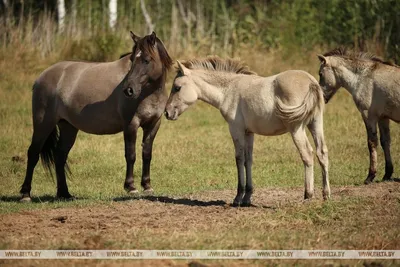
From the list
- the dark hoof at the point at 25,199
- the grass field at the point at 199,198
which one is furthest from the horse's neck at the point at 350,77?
the dark hoof at the point at 25,199

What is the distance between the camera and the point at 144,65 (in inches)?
444

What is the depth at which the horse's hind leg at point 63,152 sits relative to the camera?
11.9m

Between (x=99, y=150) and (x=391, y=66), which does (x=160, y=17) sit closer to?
(x=99, y=150)

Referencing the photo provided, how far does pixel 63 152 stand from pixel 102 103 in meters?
1.08

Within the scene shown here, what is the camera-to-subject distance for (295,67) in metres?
20.8

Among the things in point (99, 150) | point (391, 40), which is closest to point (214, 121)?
point (99, 150)

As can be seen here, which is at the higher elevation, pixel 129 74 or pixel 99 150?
pixel 129 74

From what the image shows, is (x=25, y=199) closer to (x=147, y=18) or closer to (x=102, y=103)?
(x=102, y=103)

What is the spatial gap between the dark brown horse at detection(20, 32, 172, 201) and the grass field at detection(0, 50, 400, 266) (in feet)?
2.24

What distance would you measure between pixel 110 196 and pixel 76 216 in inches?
79.1

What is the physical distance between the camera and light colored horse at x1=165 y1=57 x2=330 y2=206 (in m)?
Result: 9.53

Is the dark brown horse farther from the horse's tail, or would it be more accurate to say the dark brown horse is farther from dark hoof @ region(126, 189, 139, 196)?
the horse's tail

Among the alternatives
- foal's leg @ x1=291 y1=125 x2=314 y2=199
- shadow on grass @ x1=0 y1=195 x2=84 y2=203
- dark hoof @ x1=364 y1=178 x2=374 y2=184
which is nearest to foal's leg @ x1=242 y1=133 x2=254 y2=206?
foal's leg @ x1=291 y1=125 x2=314 y2=199

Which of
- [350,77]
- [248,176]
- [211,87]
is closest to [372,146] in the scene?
[350,77]
